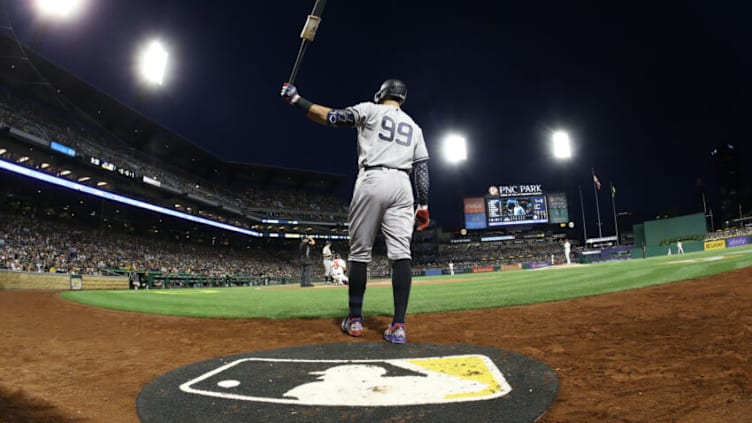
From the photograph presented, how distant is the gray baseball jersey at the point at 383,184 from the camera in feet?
10.0

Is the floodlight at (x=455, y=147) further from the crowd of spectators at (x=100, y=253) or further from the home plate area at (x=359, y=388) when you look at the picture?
the home plate area at (x=359, y=388)

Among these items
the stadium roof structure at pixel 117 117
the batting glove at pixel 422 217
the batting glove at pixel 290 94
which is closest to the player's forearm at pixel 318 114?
the batting glove at pixel 290 94

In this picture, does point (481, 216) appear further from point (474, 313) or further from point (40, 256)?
point (474, 313)

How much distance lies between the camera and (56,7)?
2264 centimetres

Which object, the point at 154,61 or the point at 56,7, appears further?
the point at 154,61

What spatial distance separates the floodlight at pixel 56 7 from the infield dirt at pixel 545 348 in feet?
88.5

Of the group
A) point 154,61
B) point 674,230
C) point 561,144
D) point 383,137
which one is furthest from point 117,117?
point 674,230

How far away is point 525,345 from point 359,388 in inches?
50.4

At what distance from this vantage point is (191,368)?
7.20 feet

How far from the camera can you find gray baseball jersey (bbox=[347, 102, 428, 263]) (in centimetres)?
305

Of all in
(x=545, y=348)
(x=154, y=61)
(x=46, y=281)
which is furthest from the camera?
(x=154, y=61)

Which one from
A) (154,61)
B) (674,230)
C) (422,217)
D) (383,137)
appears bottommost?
(674,230)

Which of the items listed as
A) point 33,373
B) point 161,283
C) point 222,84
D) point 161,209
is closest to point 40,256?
point 161,283

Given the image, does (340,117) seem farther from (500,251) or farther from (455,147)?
(500,251)
